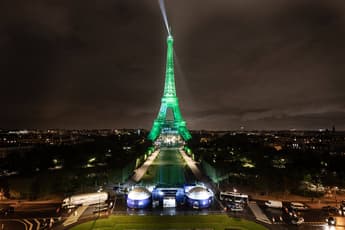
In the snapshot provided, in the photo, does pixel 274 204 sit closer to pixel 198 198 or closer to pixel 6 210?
pixel 198 198

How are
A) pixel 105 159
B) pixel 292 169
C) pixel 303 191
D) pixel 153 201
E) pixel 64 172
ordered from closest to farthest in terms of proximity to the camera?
pixel 153 201 < pixel 303 191 < pixel 64 172 < pixel 292 169 < pixel 105 159

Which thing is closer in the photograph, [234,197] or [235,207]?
[235,207]

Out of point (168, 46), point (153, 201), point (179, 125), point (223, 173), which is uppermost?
point (168, 46)

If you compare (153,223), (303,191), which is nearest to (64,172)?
(153,223)

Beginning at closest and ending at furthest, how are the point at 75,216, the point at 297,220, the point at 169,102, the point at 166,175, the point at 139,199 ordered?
the point at 297,220, the point at 75,216, the point at 139,199, the point at 166,175, the point at 169,102

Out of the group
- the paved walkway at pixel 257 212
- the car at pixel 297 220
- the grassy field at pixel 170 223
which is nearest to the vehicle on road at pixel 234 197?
the paved walkway at pixel 257 212

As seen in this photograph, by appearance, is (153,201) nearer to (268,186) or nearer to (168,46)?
(268,186)

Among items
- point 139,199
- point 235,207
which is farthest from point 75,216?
→ point 235,207
